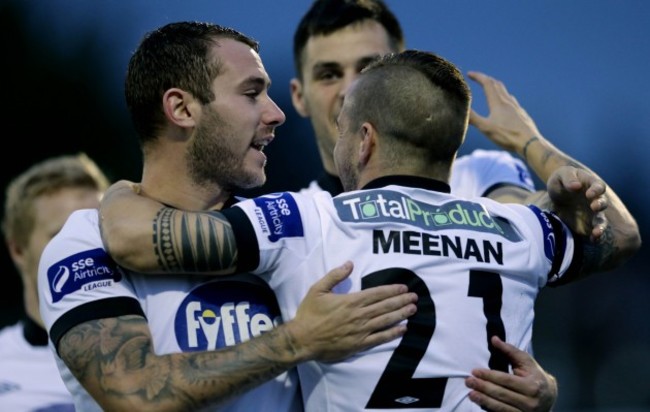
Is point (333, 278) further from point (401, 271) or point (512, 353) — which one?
point (512, 353)

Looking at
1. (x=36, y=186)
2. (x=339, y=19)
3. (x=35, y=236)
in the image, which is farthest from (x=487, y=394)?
(x=36, y=186)

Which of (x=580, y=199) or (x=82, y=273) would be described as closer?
(x=82, y=273)

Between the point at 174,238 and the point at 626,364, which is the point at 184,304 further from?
the point at 626,364

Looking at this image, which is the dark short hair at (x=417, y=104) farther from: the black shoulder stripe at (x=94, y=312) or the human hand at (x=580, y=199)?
the black shoulder stripe at (x=94, y=312)

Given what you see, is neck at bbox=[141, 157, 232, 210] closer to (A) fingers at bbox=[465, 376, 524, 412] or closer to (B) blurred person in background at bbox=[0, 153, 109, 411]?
(A) fingers at bbox=[465, 376, 524, 412]

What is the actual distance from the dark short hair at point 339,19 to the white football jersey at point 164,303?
2.64 m

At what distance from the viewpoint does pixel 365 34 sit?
6043 mm

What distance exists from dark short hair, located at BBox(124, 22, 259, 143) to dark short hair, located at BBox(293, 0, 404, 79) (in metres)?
1.90

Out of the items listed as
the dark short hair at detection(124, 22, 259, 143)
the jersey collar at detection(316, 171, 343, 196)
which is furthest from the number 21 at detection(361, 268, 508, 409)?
the jersey collar at detection(316, 171, 343, 196)

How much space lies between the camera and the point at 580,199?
404 centimetres

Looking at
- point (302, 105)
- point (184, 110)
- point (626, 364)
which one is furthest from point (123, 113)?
point (184, 110)

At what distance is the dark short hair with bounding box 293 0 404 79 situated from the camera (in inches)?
240

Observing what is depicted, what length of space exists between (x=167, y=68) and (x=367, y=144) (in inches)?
34.2

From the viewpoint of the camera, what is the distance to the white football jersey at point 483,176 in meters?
5.42
